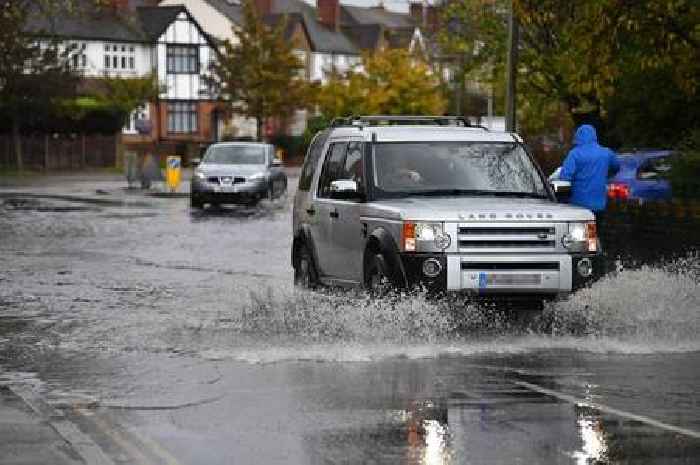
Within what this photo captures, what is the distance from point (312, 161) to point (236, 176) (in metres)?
22.7

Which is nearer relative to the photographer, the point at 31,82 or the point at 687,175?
the point at 687,175

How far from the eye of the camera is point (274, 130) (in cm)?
10931

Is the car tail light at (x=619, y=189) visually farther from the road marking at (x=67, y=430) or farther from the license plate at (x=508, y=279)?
the road marking at (x=67, y=430)

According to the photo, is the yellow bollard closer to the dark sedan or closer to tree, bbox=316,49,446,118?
the dark sedan

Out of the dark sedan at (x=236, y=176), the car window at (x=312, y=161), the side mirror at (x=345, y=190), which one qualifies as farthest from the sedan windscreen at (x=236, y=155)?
the side mirror at (x=345, y=190)

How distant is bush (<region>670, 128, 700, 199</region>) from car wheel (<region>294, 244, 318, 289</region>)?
24.3 ft

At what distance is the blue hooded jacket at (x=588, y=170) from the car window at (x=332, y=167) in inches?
104

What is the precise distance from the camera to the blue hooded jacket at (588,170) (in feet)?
58.0

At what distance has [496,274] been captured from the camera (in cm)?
1402

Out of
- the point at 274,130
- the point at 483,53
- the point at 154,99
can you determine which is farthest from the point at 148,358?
the point at 274,130

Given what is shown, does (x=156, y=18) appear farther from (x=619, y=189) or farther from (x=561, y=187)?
(x=561, y=187)

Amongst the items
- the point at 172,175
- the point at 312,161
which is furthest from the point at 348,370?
the point at 172,175

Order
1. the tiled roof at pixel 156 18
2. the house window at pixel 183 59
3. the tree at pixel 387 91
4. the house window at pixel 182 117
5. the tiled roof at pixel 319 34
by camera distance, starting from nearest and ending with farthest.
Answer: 1. the tree at pixel 387 91
2. the tiled roof at pixel 156 18
3. the house window at pixel 183 59
4. the house window at pixel 182 117
5. the tiled roof at pixel 319 34

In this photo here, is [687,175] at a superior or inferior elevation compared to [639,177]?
superior
